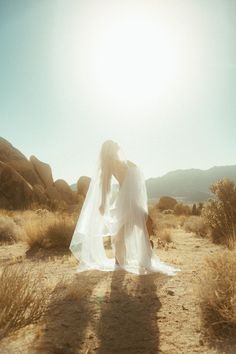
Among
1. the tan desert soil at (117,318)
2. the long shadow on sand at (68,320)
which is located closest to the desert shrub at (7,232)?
the tan desert soil at (117,318)

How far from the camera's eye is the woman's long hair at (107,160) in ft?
20.4

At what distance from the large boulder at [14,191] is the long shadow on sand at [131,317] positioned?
87.8 feet

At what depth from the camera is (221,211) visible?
409 inches

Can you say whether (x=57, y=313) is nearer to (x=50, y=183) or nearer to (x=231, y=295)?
(x=231, y=295)

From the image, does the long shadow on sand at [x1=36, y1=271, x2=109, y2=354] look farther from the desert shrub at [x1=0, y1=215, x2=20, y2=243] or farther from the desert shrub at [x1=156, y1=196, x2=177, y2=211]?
the desert shrub at [x1=156, y1=196, x2=177, y2=211]

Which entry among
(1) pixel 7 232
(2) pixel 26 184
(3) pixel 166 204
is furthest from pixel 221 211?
(3) pixel 166 204

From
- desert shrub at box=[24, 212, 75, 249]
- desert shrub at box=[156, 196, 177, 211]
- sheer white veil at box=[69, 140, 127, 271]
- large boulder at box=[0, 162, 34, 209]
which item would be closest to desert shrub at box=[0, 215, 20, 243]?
desert shrub at box=[24, 212, 75, 249]

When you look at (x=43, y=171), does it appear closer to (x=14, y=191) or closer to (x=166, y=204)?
(x=14, y=191)

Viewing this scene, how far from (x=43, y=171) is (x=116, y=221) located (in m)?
35.1

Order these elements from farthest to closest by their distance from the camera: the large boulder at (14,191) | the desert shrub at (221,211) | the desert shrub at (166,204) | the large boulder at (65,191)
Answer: the desert shrub at (166,204), the large boulder at (65,191), the large boulder at (14,191), the desert shrub at (221,211)

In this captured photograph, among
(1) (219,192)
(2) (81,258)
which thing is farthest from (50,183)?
(2) (81,258)

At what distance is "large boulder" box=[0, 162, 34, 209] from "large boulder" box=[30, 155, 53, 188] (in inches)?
262

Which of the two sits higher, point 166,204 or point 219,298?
point 166,204

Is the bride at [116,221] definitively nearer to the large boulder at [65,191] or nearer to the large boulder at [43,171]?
the large boulder at [65,191]
